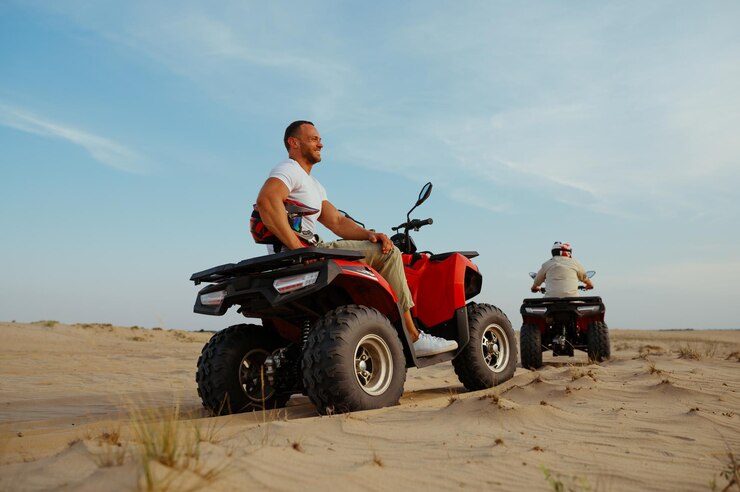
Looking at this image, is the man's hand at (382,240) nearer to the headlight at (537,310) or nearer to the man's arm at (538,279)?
the headlight at (537,310)

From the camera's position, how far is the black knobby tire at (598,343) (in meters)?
10.1

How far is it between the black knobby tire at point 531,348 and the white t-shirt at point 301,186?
19.3 feet

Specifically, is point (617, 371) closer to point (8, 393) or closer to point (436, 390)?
point (436, 390)

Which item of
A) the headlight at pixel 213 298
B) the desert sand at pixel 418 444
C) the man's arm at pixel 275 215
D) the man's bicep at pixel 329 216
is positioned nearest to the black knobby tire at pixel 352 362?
the desert sand at pixel 418 444

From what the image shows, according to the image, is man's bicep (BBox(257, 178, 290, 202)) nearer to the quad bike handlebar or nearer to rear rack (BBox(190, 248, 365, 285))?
rear rack (BBox(190, 248, 365, 285))

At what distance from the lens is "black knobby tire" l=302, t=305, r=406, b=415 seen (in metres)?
4.31

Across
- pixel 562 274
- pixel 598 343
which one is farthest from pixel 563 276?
pixel 598 343

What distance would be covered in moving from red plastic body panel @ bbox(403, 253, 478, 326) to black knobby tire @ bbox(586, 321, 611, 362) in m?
4.92

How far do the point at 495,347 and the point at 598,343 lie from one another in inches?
171

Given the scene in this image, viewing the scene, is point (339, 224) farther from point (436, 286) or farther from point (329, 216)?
point (436, 286)

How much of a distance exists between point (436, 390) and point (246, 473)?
15.5ft

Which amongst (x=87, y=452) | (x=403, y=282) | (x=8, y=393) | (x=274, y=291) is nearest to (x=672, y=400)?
(x=403, y=282)

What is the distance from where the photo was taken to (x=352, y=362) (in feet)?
14.5

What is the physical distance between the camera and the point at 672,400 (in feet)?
16.3
